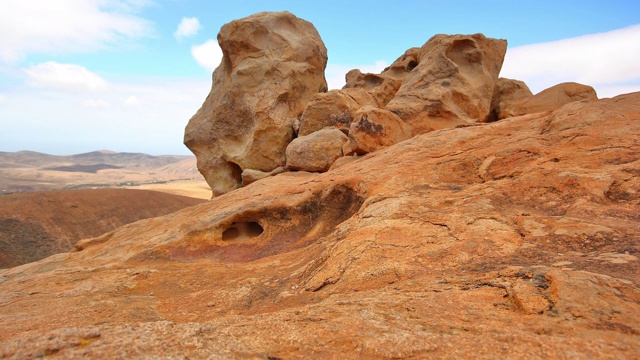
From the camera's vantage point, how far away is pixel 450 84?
8.88m

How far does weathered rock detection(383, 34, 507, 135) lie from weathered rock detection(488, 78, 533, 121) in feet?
1.20

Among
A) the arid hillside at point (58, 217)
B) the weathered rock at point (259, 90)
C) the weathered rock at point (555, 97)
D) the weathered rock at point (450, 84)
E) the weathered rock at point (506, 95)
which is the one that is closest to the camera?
the weathered rock at point (555, 97)

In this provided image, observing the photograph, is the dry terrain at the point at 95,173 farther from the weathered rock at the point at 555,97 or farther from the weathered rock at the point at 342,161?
the weathered rock at the point at 555,97

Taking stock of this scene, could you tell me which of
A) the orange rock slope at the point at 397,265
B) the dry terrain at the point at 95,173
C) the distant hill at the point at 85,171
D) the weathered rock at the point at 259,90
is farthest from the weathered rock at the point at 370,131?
the distant hill at the point at 85,171

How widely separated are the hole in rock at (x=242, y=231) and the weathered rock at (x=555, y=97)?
6.06 m

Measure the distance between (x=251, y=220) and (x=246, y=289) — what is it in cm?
234

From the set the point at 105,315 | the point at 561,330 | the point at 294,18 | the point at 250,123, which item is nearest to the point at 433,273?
the point at 561,330

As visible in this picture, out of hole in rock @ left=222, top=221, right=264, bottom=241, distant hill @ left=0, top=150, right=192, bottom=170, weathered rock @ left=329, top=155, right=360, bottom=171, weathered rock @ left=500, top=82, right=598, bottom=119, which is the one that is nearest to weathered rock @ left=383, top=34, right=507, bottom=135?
weathered rock @ left=500, top=82, right=598, bottom=119

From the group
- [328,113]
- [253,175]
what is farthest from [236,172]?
[328,113]

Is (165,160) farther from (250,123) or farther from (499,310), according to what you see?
(499,310)

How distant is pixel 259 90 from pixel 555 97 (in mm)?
6506

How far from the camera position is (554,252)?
3.13 m

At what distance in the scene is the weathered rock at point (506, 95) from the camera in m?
9.49

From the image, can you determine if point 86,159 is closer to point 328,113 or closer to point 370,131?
point 328,113
